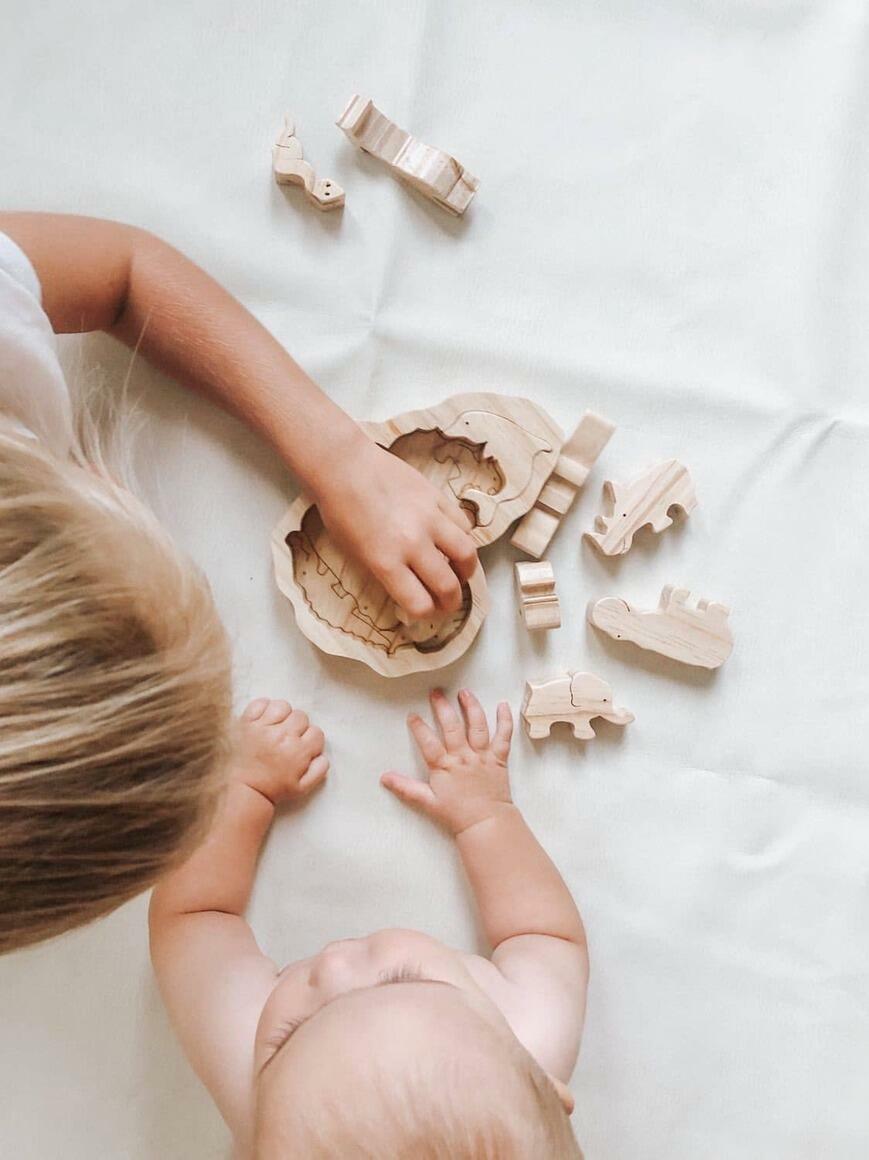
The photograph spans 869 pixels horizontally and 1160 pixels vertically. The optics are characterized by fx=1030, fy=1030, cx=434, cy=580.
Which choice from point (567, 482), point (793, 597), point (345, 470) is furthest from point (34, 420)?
point (793, 597)

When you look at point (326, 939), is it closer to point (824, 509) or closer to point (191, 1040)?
point (191, 1040)

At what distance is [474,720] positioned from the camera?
61 cm

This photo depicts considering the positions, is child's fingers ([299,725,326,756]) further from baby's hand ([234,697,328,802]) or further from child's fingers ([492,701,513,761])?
child's fingers ([492,701,513,761])

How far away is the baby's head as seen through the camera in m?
0.40

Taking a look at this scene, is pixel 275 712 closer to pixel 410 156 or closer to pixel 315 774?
pixel 315 774

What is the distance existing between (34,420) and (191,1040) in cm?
34

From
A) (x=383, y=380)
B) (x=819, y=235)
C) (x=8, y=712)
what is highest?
(x=819, y=235)

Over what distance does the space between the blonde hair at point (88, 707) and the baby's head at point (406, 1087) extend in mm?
100

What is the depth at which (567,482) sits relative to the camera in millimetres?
595

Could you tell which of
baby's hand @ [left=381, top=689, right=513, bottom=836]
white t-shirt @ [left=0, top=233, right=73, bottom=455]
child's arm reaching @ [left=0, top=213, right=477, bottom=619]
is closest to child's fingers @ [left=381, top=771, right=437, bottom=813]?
baby's hand @ [left=381, top=689, right=513, bottom=836]

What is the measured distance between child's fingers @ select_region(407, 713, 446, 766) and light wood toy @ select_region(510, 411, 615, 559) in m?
0.12

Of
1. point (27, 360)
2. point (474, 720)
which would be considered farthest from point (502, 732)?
point (27, 360)

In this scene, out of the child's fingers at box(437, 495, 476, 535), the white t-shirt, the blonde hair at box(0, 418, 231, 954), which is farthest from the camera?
the child's fingers at box(437, 495, 476, 535)

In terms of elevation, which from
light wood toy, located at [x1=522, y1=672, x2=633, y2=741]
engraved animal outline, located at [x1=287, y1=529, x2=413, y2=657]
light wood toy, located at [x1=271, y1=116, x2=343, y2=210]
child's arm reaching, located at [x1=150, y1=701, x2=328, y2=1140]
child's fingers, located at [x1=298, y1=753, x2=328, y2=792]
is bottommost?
child's arm reaching, located at [x1=150, y1=701, x2=328, y2=1140]
